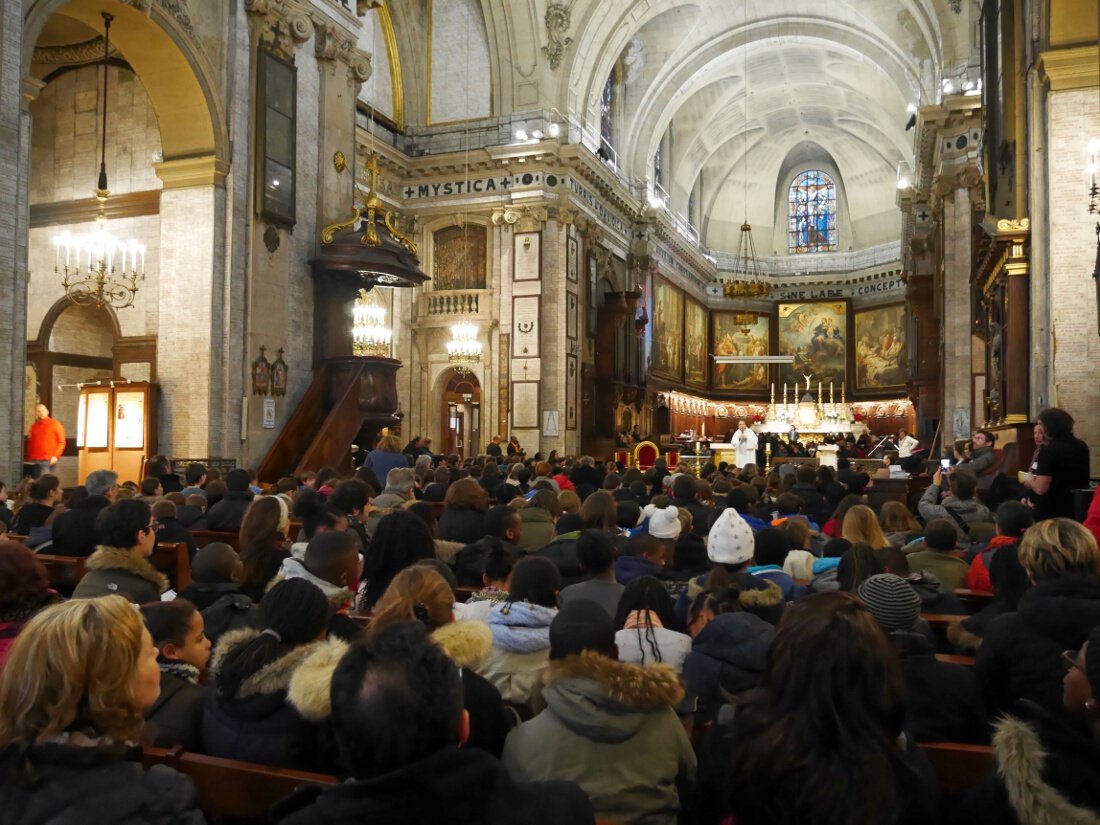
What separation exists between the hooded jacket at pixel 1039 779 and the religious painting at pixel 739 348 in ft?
131

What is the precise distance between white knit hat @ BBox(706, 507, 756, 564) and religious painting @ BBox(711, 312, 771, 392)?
3683 centimetres

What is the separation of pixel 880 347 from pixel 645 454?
20013mm

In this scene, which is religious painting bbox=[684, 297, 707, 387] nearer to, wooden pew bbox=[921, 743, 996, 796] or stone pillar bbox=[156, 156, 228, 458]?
stone pillar bbox=[156, 156, 228, 458]

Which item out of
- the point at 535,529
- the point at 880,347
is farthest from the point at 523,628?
the point at 880,347

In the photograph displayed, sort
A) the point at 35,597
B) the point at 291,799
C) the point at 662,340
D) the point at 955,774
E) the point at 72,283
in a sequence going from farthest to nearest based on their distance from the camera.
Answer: the point at 662,340 < the point at 72,283 < the point at 35,597 < the point at 955,774 < the point at 291,799

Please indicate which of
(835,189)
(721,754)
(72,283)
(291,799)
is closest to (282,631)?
(291,799)

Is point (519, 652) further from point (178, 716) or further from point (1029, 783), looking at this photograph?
point (1029, 783)

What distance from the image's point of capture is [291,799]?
2.18 m

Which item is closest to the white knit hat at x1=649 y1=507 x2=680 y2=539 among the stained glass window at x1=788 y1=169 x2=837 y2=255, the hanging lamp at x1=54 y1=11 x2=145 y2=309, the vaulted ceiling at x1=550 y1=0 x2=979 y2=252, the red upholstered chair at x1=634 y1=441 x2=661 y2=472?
the hanging lamp at x1=54 y1=11 x2=145 y2=309

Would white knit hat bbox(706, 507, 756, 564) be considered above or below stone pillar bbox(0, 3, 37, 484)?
below

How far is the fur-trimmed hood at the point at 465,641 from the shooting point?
10.3 ft

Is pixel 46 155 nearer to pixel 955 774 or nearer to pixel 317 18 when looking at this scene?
pixel 317 18

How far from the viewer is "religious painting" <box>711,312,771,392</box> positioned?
41625mm

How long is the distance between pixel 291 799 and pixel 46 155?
1567 centimetres
